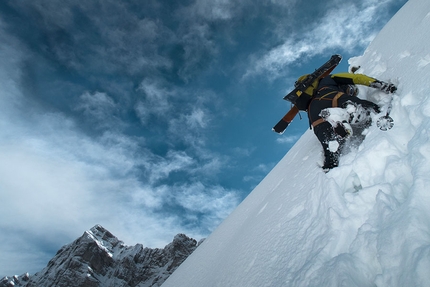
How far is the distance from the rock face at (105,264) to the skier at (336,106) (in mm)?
146136

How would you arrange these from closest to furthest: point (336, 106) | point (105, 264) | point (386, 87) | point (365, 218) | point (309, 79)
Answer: point (365, 218) → point (386, 87) → point (336, 106) → point (309, 79) → point (105, 264)

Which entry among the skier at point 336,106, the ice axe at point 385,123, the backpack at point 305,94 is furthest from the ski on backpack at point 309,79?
the ice axe at point 385,123

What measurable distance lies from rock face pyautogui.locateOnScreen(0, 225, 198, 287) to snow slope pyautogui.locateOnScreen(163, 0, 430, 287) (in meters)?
146

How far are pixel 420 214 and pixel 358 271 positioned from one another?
58 centimetres

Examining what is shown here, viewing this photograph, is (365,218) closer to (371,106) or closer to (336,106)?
(371,106)

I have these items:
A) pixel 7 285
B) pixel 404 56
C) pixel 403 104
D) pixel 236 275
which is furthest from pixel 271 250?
pixel 7 285

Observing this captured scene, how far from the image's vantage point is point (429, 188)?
1.70 metres

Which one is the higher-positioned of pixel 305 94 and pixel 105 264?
pixel 105 264

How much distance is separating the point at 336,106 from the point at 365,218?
251cm

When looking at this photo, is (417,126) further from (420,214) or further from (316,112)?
(316,112)

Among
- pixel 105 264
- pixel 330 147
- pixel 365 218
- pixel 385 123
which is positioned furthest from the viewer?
pixel 105 264

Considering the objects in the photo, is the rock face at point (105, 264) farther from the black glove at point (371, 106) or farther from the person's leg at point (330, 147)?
the black glove at point (371, 106)

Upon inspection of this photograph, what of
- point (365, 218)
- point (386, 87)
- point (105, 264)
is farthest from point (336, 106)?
point (105, 264)

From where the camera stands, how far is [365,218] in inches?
83.4
